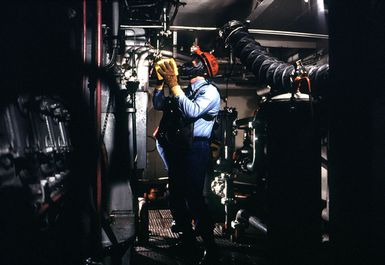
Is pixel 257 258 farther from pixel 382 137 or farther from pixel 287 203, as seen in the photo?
pixel 382 137

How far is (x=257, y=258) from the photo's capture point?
5250 mm

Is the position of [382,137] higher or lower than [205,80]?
lower

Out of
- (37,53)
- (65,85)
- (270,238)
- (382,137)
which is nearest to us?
(382,137)

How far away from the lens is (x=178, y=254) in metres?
5.39

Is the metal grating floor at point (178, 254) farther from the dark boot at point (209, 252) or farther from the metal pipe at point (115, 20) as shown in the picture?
the metal pipe at point (115, 20)

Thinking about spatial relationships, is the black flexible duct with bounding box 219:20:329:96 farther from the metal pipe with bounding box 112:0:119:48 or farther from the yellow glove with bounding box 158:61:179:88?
the metal pipe with bounding box 112:0:119:48

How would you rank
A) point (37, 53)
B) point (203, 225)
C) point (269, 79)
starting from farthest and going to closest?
point (269, 79) → point (203, 225) → point (37, 53)

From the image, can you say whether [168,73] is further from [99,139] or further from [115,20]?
[99,139]

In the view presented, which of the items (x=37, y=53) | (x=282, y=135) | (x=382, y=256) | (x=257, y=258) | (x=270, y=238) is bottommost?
(x=257, y=258)

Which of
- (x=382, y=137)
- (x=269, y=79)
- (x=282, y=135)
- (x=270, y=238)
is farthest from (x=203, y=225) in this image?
(x=382, y=137)

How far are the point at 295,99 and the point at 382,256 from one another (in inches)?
82.7

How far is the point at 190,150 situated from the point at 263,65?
6.61ft

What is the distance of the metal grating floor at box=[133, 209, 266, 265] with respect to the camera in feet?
16.7

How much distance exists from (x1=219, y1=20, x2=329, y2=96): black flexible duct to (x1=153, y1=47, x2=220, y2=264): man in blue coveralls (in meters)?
0.83
